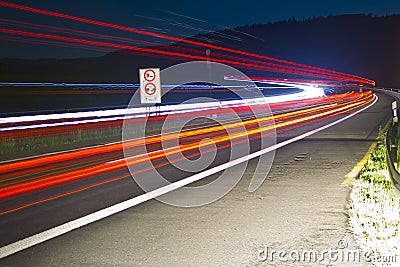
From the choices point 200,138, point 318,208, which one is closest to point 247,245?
point 318,208

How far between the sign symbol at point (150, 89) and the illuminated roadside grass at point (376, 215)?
11.7 meters

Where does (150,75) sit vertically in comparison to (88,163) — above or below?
above

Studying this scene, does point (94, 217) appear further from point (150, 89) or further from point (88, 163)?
point (150, 89)

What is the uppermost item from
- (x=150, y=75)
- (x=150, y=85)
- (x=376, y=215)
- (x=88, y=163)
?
(x=150, y=75)

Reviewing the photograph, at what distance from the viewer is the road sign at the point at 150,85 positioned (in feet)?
71.7

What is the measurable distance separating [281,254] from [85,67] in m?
144

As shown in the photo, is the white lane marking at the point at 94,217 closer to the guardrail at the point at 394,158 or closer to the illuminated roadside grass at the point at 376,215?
the illuminated roadside grass at the point at 376,215

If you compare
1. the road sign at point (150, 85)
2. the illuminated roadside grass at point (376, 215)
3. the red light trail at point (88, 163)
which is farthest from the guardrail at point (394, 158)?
the road sign at point (150, 85)

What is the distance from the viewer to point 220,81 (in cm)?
10250

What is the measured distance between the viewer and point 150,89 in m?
22.1

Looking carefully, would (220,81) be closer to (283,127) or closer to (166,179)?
(283,127)

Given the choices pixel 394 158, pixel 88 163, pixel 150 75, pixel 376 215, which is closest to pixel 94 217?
pixel 376 215

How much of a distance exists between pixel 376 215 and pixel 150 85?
1514cm

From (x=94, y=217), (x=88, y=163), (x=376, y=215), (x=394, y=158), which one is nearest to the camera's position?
(x=376, y=215)
